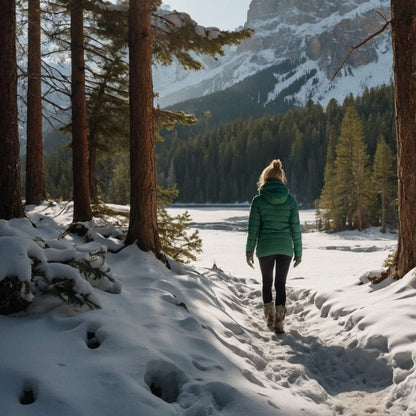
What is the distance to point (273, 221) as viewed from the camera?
5172 millimetres

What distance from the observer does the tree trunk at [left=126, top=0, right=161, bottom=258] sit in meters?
6.21

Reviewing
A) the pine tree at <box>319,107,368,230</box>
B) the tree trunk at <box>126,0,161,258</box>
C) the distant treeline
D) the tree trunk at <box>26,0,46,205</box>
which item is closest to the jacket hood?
the tree trunk at <box>126,0,161,258</box>

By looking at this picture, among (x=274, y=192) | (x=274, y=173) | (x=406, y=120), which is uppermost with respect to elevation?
(x=406, y=120)

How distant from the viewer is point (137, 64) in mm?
6238

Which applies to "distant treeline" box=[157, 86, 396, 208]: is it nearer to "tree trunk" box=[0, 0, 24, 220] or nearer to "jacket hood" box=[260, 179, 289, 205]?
"jacket hood" box=[260, 179, 289, 205]

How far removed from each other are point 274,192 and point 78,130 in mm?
5228

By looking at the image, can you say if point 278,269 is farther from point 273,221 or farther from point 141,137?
point 141,137

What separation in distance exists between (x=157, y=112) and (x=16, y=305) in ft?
24.0

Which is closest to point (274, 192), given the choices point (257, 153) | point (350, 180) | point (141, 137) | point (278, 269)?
point (278, 269)

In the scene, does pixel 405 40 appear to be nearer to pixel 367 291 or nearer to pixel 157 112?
pixel 367 291

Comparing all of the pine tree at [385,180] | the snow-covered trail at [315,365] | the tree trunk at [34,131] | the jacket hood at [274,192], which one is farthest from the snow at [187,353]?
the pine tree at [385,180]

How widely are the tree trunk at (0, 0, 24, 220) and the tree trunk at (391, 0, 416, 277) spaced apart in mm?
5453

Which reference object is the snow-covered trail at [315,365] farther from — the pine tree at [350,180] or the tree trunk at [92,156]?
the pine tree at [350,180]

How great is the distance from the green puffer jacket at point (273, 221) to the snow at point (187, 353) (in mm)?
1134
